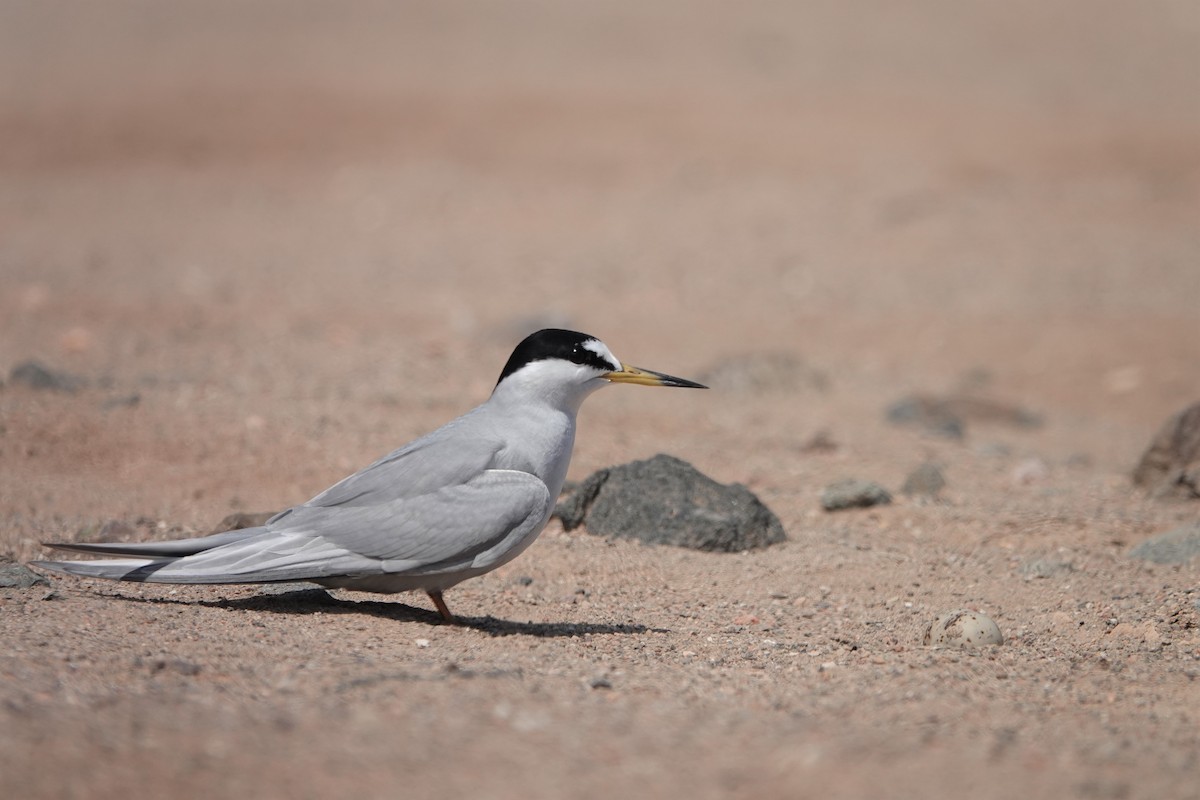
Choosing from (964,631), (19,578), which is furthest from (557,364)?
(19,578)

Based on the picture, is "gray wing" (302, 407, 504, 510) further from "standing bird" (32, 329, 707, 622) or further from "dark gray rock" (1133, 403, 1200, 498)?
"dark gray rock" (1133, 403, 1200, 498)

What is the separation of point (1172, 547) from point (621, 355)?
20.7 ft

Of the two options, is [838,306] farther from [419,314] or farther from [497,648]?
[497,648]

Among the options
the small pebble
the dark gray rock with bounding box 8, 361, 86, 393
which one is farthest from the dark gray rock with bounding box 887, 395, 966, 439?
the dark gray rock with bounding box 8, 361, 86, 393

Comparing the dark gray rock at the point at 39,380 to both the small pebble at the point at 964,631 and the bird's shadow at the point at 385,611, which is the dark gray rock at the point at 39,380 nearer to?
the bird's shadow at the point at 385,611

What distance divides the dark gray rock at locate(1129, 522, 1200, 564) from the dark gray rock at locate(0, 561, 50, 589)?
4698 millimetres

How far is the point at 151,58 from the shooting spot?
2445 centimetres

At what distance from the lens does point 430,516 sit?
486 centimetres

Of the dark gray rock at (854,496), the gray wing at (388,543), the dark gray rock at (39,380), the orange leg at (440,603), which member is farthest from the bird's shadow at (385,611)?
the dark gray rock at (39,380)

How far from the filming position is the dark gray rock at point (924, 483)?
24.8 feet

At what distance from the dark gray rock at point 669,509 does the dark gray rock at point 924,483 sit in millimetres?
1224

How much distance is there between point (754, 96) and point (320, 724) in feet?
67.4

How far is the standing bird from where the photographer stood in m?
4.83

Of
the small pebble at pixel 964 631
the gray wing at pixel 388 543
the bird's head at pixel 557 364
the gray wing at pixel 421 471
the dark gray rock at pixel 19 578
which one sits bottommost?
the small pebble at pixel 964 631
